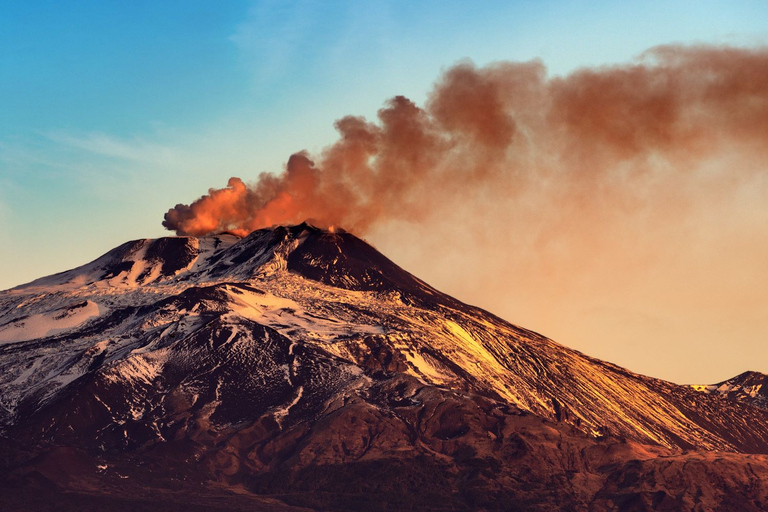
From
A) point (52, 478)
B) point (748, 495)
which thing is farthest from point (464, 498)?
point (52, 478)

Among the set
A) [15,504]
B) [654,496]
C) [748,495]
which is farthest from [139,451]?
[748,495]

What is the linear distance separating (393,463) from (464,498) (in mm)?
12009

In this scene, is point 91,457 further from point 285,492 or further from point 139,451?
point 285,492

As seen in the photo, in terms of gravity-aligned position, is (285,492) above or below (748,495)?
below

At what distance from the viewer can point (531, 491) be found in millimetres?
194625

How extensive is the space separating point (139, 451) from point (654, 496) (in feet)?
250

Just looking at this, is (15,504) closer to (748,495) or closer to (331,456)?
(331,456)

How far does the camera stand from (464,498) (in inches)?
7539

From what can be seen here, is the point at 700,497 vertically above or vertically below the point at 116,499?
above

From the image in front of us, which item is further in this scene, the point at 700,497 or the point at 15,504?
the point at 700,497

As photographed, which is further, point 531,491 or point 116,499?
point 531,491

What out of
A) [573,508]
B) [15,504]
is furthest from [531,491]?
[15,504]

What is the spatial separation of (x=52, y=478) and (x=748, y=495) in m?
102

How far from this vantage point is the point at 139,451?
647 ft
